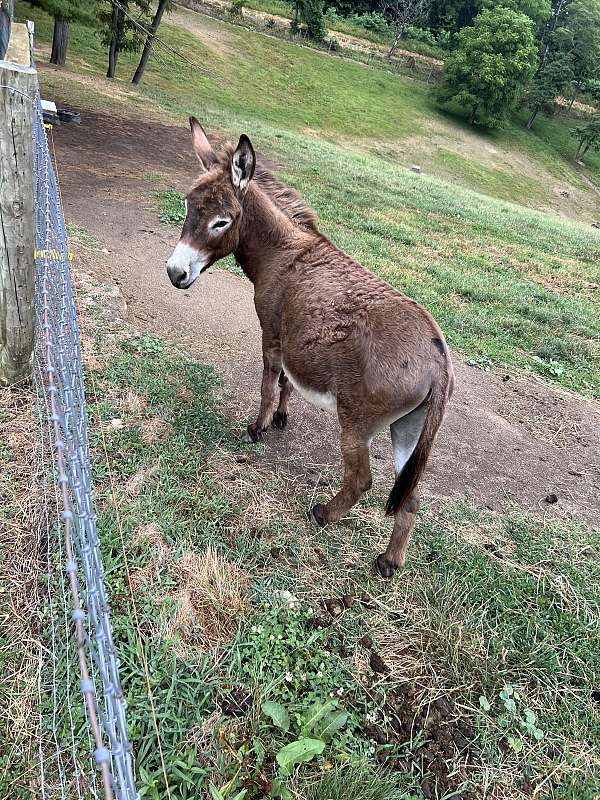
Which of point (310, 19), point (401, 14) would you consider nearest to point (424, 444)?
point (310, 19)

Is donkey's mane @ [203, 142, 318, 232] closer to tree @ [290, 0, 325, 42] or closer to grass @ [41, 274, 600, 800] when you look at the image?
grass @ [41, 274, 600, 800]

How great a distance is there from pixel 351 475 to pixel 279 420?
1347 millimetres

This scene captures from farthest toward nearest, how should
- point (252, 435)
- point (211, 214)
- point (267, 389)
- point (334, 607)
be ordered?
1. point (252, 435)
2. point (267, 389)
3. point (211, 214)
4. point (334, 607)

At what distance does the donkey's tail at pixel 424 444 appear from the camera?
2.80 metres

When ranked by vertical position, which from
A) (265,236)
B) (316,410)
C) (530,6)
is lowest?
(316,410)

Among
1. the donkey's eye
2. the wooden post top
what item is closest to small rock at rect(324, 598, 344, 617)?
the donkey's eye

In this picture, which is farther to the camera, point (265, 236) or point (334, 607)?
point (265, 236)

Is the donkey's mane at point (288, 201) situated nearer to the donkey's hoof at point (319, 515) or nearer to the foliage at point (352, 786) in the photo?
the donkey's hoof at point (319, 515)

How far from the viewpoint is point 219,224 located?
133 inches

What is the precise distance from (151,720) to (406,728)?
1.19m

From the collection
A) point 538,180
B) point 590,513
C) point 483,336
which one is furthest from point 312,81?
point 590,513

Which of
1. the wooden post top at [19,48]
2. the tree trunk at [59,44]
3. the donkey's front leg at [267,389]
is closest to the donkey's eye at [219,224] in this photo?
the donkey's front leg at [267,389]

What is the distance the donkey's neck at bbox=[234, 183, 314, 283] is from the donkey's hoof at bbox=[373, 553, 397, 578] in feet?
7.19

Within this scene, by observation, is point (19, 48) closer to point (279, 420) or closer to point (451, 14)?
point (279, 420)
